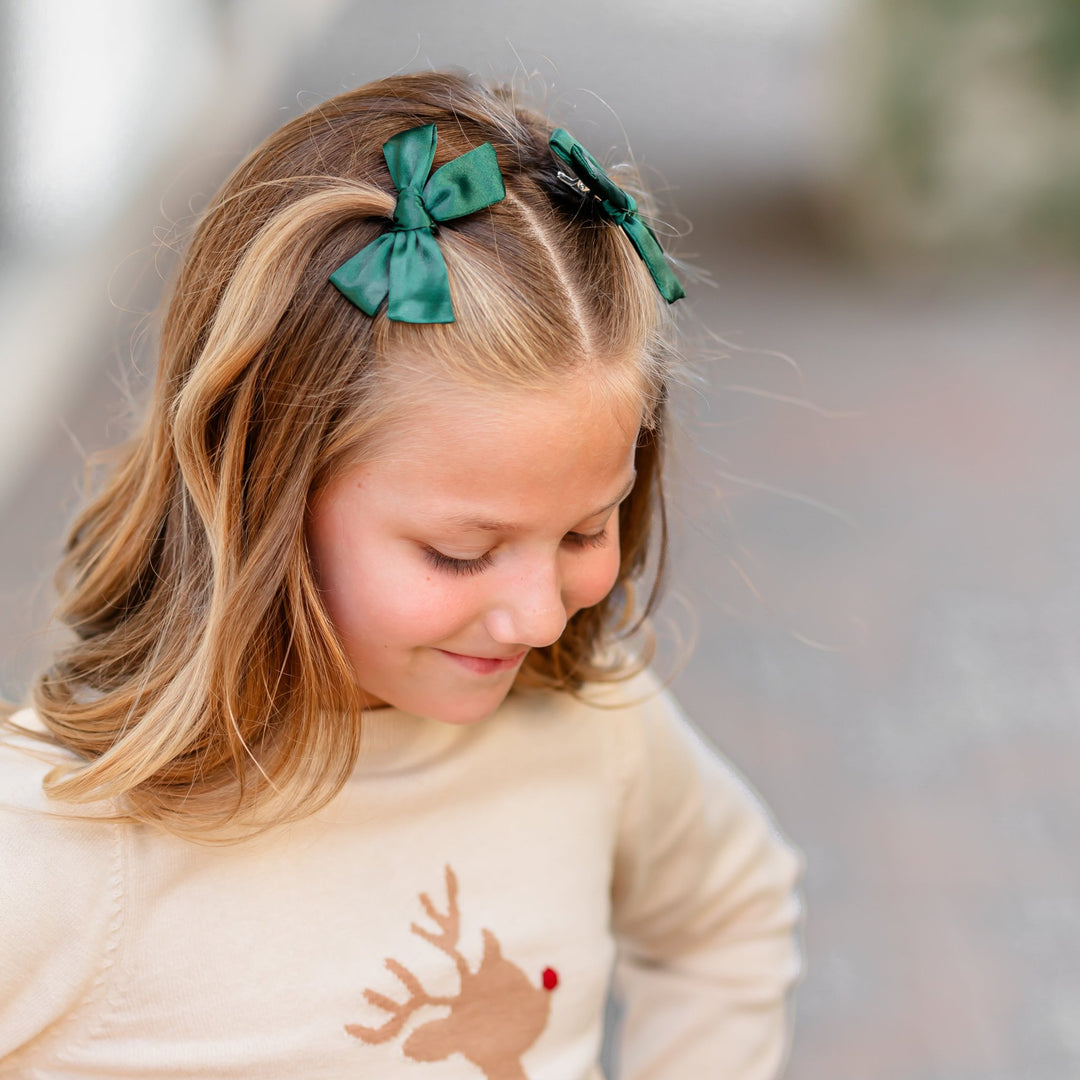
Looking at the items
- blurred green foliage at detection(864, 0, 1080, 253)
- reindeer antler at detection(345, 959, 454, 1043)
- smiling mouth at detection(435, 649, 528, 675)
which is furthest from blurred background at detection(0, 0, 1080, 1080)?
reindeer antler at detection(345, 959, 454, 1043)

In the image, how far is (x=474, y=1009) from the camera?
90cm

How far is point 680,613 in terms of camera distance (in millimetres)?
2184

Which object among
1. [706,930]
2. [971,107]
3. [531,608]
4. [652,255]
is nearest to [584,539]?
[531,608]

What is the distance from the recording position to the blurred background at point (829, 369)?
110 centimetres

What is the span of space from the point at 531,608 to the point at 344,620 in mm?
110

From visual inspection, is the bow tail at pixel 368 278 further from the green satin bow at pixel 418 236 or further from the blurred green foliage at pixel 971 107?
the blurred green foliage at pixel 971 107

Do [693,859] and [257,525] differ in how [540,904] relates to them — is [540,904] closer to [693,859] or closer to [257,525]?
[693,859]

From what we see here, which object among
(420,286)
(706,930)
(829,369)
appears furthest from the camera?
(829,369)

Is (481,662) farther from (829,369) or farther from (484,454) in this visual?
(829,369)

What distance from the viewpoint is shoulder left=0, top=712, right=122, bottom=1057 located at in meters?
0.74

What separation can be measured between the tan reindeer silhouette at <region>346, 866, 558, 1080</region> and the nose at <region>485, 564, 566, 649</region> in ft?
0.68

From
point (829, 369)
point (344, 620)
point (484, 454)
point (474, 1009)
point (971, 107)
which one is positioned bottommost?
point (829, 369)

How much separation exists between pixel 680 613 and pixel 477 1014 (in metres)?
1.33

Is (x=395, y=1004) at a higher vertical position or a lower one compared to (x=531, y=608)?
lower
